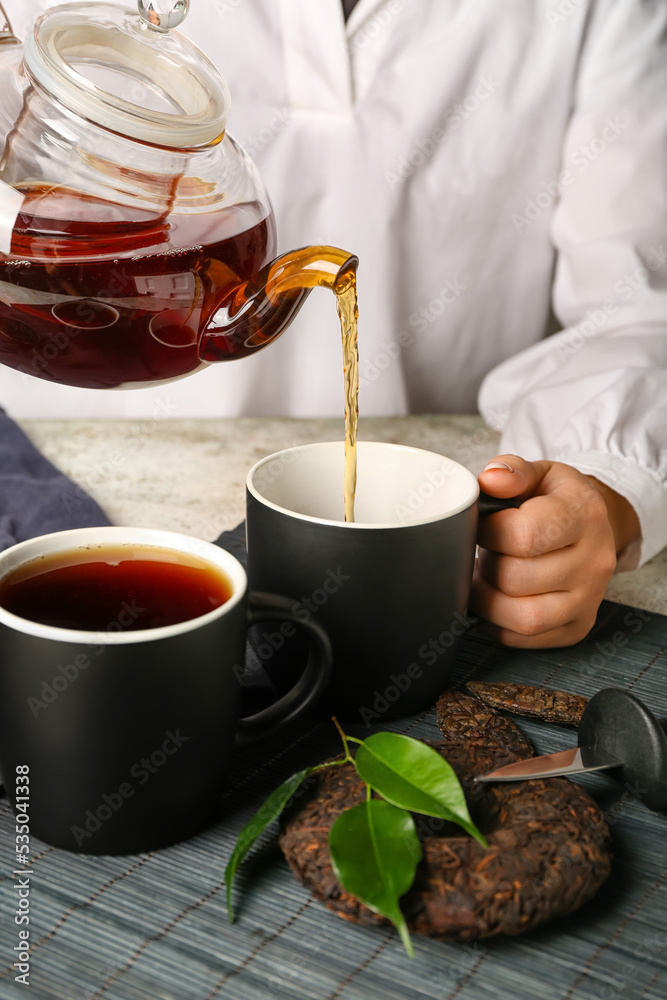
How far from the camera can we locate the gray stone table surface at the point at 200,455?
35.8 inches

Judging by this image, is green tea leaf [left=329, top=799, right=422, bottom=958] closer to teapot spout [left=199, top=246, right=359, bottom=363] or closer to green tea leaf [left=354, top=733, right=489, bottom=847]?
green tea leaf [left=354, top=733, right=489, bottom=847]

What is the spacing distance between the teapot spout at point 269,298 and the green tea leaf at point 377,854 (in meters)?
0.29

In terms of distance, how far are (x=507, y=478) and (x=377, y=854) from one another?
33cm

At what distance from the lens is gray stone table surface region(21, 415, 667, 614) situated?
2.98ft

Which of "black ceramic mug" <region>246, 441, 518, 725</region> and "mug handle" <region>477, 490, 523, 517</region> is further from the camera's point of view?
"mug handle" <region>477, 490, 523, 517</region>

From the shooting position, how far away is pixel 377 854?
419 mm

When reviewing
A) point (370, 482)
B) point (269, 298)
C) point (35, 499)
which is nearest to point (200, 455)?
point (35, 499)

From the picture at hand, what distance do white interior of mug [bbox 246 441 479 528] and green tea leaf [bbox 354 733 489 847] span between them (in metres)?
0.21

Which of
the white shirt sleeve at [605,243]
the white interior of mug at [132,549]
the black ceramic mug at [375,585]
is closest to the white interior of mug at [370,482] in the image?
the black ceramic mug at [375,585]

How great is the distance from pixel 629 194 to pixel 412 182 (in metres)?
0.29

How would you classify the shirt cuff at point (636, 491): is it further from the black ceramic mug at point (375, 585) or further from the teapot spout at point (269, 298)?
the teapot spout at point (269, 298)

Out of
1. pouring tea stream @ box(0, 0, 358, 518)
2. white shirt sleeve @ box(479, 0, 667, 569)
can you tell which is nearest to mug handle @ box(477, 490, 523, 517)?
pouring tea stream @ box(0, 0, 358, 518)

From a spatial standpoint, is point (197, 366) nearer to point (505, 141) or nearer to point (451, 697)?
point (451, 697)

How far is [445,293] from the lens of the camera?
4.40 ft
